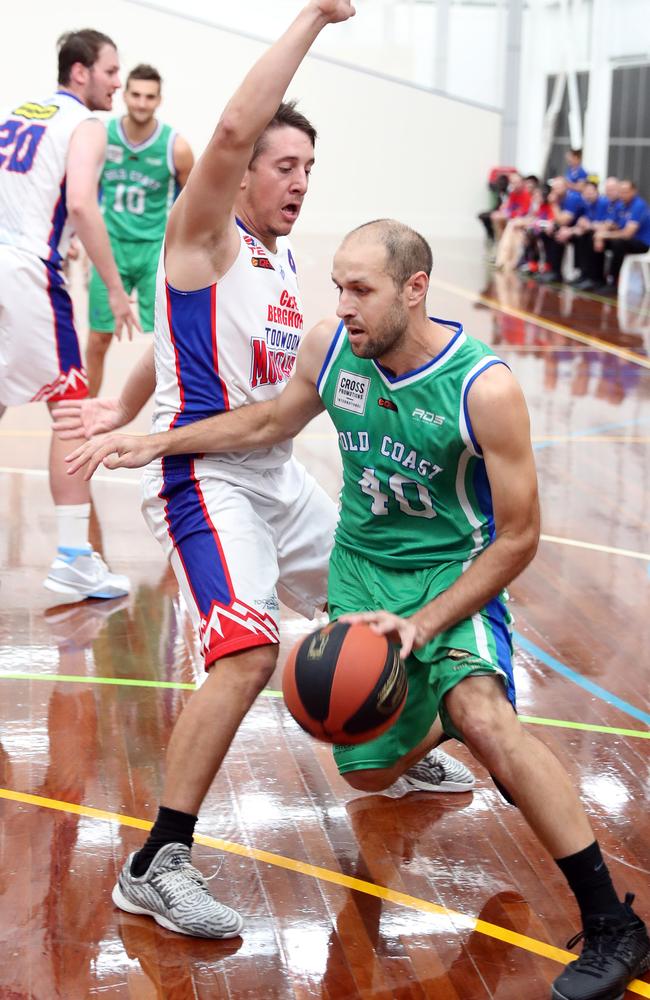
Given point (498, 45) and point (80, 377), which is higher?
point (498, 45)

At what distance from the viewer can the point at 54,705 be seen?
447 centimetres

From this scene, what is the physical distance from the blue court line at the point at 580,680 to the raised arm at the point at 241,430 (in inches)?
66.9

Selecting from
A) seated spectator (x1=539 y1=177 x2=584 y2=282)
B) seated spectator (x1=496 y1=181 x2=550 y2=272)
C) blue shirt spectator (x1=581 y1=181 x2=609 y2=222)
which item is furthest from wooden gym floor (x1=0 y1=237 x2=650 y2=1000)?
seated spectator (x1=496 y1=181 x2=550 y2=272)

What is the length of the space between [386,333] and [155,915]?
1529mm

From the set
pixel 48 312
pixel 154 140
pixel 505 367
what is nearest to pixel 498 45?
pixel 154 140

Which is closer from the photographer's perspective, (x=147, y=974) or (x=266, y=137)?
(x=147, y=974)

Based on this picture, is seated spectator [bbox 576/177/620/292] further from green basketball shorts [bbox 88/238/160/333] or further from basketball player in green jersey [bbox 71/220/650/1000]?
basketball player in green jersey [bbox 71/220/650/1000]

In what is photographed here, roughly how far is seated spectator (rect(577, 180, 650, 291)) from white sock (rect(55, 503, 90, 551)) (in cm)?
1225

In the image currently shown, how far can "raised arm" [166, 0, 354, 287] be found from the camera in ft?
10.3

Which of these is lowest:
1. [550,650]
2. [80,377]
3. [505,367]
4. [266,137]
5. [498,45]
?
[550,650]

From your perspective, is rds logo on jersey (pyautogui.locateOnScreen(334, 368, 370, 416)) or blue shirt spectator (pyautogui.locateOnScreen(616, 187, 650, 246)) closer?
rds logo on jersey (pyautogui.locateOnScreen(334, 368, 370, 416))

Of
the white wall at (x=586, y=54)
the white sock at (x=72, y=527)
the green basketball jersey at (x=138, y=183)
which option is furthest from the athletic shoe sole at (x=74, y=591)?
the white wall at (x=586, y=54)

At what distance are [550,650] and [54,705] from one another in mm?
1906

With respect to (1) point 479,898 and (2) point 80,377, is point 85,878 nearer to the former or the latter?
(1) point 479,898
